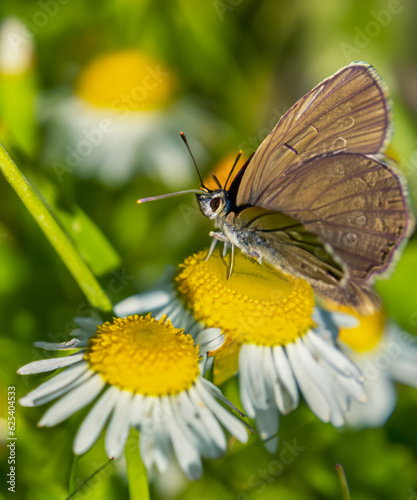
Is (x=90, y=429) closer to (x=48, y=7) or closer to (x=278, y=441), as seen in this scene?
(x=278, y=441)

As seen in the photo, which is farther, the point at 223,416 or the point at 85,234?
the point at 85,234

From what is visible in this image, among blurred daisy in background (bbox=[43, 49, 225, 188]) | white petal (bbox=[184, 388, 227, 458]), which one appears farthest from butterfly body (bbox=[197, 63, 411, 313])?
blurred daisy in background (bbox=[43, 49, 225, 188])

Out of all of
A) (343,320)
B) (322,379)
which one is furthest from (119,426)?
(343,320)

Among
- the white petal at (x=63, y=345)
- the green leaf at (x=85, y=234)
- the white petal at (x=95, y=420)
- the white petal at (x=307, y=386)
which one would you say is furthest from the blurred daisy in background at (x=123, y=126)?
the white petal at (x=95, y=420)

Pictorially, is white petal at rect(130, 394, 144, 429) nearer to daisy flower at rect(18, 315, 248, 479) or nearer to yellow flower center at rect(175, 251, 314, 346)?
daisy flower at rect(18, 315, 248, 479)

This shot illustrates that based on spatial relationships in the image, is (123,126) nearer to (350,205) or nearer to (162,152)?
Result: (162,152)

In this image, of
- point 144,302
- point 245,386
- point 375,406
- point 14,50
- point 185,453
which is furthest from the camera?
point 14,50

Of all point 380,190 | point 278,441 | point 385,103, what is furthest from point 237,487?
point 385,103
